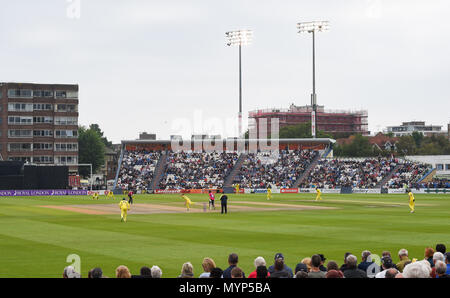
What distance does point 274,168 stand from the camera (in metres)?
101

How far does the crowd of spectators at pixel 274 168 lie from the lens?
320 feet

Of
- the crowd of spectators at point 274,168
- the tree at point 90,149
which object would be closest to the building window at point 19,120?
the tree at point 90,149

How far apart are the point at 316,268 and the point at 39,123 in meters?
122

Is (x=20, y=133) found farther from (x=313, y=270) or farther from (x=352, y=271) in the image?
(x=352, y=271)

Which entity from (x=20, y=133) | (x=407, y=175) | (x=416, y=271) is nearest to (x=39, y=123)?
(x=20, y=133)

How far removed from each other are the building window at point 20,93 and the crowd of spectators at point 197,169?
121 feet

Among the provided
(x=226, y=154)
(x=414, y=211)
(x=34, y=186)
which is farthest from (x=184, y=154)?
(x=414, y=211)

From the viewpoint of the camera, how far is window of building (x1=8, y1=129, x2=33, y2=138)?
125312 mm

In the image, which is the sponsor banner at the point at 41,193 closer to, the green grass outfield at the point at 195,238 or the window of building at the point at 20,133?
the green grass outfield at the point at 195,238

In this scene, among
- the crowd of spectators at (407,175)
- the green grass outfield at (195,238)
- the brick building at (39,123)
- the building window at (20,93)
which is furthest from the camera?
the brick building at (39,123)

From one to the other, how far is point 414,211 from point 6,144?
95816 mm

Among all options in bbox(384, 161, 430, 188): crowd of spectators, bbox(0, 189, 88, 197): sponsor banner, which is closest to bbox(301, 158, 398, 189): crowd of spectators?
bbox(384, 161, 430, 188): crowd of spectators
